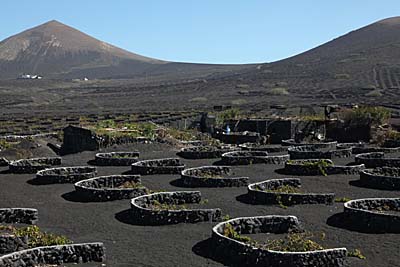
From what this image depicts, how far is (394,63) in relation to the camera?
125750 millimetres

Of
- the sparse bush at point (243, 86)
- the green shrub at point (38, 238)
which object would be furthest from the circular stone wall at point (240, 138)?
the sparse bush at point (243, 86)

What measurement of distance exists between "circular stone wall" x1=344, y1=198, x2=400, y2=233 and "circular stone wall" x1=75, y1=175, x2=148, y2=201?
24.2ft

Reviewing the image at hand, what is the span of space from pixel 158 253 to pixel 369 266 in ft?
15.9

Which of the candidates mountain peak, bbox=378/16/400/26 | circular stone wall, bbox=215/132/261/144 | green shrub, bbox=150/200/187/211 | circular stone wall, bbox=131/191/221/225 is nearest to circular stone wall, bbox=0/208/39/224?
circular stone wall, bbox=131/191/221/225

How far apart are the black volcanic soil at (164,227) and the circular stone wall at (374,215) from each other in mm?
489

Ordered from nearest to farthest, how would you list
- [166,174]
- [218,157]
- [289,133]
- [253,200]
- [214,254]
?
[214,254], [253,200], [166,174], [218,157], [289,133]

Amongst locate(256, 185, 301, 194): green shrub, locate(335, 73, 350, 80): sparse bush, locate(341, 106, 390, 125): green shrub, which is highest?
locate(335, 73, 350, 80): sparse bush

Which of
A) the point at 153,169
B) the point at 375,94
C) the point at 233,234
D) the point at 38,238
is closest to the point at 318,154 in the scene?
the point at 153,169

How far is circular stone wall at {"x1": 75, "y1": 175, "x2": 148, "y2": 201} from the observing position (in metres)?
22.2

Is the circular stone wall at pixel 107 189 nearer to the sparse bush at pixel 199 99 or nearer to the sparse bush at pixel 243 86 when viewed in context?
the sparse bush at pixel 199 99

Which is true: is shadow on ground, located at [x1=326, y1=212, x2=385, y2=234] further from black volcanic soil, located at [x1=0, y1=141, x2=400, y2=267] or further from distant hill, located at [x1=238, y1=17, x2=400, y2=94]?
distant hill, located at [x1=238, y1=17, x2=400, y2=94]

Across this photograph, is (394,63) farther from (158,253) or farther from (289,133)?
(158,253)

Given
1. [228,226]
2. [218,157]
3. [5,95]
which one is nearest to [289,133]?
[218,157]

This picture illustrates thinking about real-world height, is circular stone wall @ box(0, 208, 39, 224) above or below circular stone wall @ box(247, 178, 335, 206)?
below
